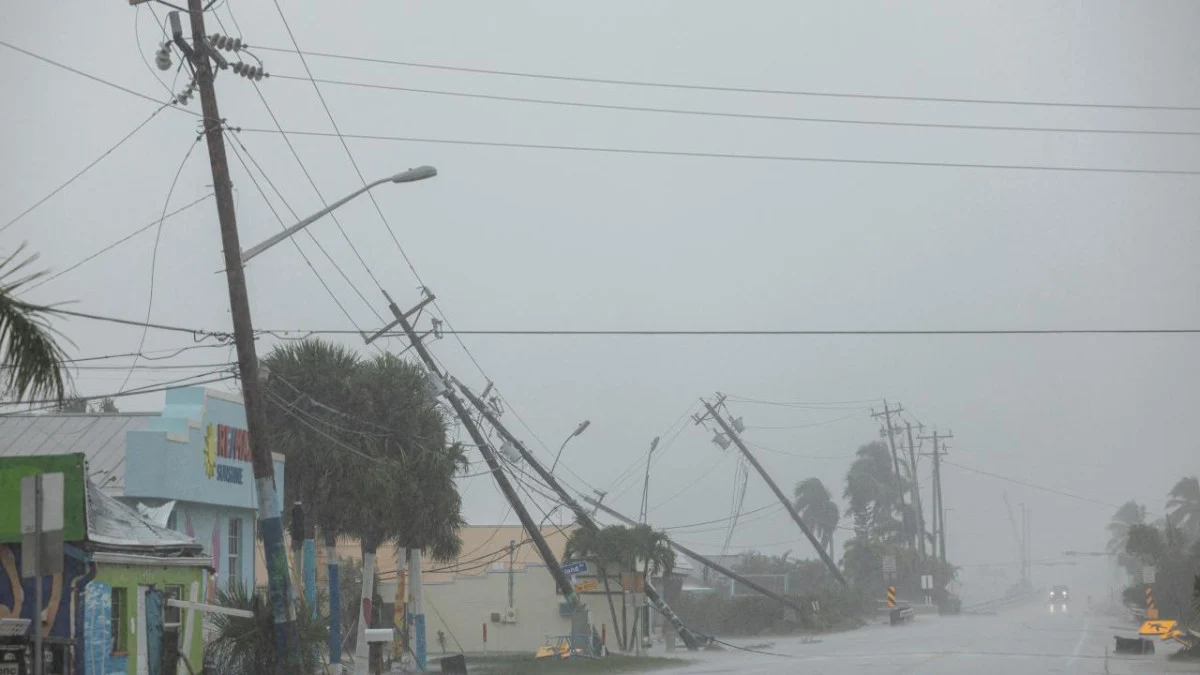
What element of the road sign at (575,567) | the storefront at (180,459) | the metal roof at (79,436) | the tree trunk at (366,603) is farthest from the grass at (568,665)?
the metal roof at (79,436)

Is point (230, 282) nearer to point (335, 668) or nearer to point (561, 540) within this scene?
point (335, 668)

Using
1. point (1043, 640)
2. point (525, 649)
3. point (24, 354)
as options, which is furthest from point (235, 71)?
point (1043, 640)

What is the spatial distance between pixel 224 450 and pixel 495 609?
2693 cm

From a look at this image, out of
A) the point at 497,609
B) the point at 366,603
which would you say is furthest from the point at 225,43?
the point at 497,609

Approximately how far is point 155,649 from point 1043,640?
41.9 meters

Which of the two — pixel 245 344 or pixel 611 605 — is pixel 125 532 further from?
pixel 611 605

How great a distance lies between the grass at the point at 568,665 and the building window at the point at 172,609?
1426 cm

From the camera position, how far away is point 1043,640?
2170 inches

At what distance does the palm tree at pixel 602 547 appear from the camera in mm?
50031

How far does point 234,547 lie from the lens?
110 feet

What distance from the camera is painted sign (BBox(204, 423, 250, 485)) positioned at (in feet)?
102

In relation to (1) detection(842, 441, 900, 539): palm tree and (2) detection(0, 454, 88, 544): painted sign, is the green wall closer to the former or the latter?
(2) detection(0, 454, 88, 544): painted sign

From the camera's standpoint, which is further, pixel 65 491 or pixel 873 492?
pixel 873 492

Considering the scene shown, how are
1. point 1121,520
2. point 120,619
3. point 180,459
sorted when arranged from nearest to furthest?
point 120,619, point 180,459, point 1121,520
